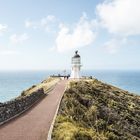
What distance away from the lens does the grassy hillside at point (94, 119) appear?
22125mm

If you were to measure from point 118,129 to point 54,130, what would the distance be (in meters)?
14.0

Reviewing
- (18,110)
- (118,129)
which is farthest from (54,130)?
(118,129)

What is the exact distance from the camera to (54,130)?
70.3 ft

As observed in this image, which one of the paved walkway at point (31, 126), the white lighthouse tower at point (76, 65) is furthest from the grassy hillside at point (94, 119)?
the white lighthouse tower at point (76, 65)

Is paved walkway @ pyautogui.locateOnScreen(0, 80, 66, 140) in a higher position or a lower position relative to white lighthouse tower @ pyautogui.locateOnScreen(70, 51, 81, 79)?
lower

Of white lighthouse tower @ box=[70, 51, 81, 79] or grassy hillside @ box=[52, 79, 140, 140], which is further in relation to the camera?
white lighthouse tower @ box=[70, 51, 81, 79]

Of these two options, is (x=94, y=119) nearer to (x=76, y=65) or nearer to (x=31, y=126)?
(x=31, y=126)

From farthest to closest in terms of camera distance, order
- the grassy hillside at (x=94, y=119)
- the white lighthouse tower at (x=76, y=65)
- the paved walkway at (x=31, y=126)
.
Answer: the white lighthouse tower at (x=76, y=65)
the grassy hillside at (x=94, y=119)
the paved walkway at (x=31, y=126)

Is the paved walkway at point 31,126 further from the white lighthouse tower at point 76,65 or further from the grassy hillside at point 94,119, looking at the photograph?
the white lighthouse tower at point 76,65

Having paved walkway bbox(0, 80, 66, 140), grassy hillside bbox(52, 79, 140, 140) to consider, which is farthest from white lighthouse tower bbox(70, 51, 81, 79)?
paved walkway bbox(0, 80, 66, 140)

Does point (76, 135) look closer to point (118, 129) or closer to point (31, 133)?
point (31, 133)

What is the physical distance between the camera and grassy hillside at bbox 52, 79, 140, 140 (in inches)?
871

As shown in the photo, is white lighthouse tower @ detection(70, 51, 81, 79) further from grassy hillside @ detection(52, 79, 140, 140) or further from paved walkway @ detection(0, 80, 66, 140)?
paved walkway @ detection(0, 80, 66, 140)

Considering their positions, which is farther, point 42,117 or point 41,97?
point 41,97
